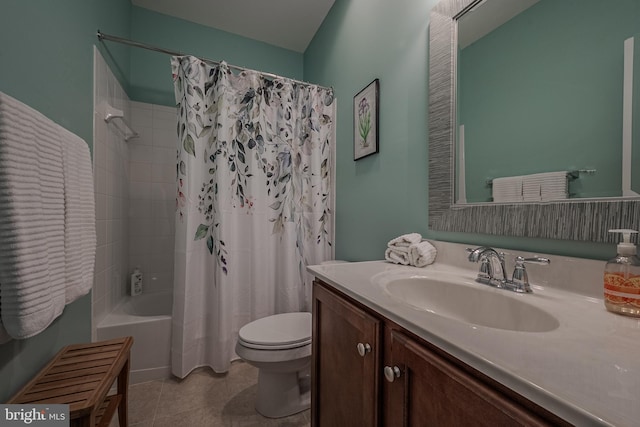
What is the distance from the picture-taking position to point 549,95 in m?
0.81

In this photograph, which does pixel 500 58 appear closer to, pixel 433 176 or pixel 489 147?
pixel 489 147

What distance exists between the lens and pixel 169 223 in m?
2.36

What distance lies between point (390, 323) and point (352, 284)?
207 mm

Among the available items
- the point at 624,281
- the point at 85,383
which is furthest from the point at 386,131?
the point at 85,383

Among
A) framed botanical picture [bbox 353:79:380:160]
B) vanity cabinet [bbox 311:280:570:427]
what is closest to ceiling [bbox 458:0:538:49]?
framed botanical picture [bbox 353:79:380:160]

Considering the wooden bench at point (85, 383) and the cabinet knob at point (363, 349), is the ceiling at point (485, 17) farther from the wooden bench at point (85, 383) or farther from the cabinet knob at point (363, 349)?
the wooden bench at point (85, 383)

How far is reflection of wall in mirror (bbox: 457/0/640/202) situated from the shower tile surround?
6.94 ft

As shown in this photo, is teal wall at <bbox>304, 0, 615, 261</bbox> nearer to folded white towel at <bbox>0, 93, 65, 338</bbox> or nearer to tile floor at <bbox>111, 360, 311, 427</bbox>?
tile floor at <bbox>111, 360, 311, 427</bbox>

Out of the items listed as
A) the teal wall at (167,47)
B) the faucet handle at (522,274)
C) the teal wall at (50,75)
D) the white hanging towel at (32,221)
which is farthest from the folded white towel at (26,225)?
the teal wall at (167,47)

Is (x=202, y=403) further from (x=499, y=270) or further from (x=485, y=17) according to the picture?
(x=485, y=17)

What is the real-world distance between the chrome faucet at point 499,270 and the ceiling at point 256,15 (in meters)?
2.18

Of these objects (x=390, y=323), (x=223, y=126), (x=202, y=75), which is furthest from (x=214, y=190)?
(x=390, y=323)

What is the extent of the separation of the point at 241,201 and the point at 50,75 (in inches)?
40.1

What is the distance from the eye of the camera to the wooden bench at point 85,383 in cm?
77
